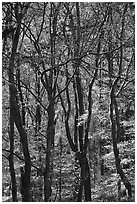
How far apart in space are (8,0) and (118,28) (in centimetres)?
355

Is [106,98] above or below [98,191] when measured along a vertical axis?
above

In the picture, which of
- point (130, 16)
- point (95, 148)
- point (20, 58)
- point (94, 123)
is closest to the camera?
point (20, 58)

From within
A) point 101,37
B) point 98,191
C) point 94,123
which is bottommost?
point 98,191

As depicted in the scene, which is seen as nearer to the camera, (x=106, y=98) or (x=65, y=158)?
(x=106, y=98)

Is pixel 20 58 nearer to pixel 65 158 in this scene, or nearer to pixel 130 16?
pixel 130 16

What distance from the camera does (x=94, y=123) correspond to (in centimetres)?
1210

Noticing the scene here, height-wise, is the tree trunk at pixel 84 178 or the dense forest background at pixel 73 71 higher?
the dense forest background at pixel 73 71

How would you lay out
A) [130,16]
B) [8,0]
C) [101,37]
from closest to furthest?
[8,0] → [130,16] → [101,37]

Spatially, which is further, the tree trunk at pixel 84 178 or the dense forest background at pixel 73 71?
the tree trunk at pixel 84 178

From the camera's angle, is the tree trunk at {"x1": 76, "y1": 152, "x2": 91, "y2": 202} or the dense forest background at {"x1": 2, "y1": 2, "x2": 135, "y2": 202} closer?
the dense forest background at {"x1": 2, "y1": 2, "x2": 135, "y2": 202}

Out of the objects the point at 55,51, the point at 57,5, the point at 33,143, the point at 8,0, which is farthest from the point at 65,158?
the point at 8,0

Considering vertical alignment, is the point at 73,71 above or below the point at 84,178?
above

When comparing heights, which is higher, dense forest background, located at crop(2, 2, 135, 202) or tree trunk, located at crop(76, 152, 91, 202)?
dense forest background, located at crop(2, 2, 135, 202)

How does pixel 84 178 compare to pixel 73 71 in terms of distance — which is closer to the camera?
pixel 84 178
